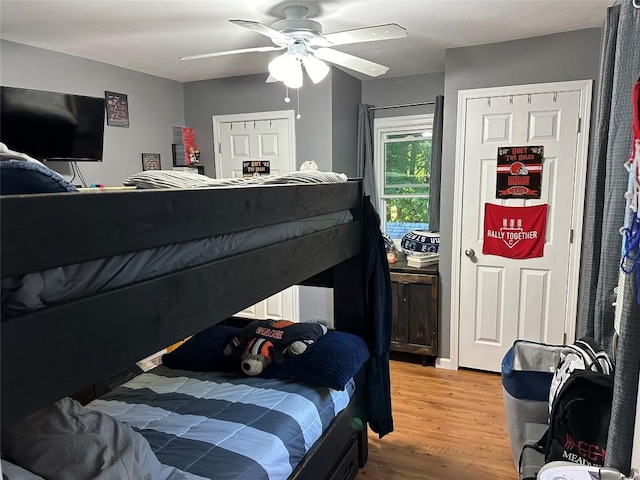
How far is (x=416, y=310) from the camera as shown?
3.66m

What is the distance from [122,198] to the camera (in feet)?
3.10

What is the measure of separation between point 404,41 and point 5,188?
2.86 meters

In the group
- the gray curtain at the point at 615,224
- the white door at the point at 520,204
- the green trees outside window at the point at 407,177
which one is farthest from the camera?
the green trees outside window at the point at 407,177

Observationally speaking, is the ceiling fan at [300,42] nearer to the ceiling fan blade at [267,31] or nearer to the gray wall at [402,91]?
the ceiling fan blade at [267,31]

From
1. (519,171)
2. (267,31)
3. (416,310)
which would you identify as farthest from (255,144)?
(519,171)

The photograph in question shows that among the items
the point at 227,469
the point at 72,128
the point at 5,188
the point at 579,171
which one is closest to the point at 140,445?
the point at 227,469

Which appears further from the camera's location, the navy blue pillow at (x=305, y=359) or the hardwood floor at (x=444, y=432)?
the hardwood floor at (x=444, y=432)

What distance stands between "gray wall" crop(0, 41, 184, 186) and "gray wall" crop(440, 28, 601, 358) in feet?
8.14

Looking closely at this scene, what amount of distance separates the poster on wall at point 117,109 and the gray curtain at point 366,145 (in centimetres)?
202

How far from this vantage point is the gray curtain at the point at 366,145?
13.9ft

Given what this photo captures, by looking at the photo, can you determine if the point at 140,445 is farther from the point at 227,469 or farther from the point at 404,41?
the point at 404,41

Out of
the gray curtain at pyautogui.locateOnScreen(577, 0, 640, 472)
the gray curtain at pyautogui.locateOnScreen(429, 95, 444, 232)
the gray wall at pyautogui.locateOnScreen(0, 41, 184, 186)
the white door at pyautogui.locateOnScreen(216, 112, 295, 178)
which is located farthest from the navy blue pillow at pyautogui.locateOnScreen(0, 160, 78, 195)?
the gray curtain at pyautogui.locateOnScreen(429, 95, 444, 232)

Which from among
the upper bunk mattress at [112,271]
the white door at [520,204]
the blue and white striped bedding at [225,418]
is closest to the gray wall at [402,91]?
the white door at [520,204]

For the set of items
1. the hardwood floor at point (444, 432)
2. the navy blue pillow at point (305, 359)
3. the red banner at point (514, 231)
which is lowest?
the hardwood floor at point (444, 432)
